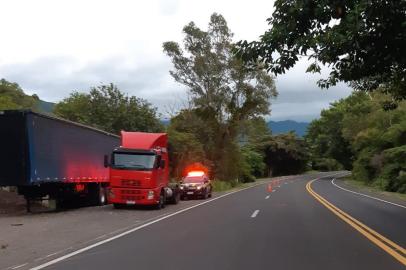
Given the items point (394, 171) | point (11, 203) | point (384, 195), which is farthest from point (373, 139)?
point (11, 203)

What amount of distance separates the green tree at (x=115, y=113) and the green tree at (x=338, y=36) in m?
33.1

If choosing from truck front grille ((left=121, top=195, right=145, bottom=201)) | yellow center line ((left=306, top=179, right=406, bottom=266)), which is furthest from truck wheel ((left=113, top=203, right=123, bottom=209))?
yellow center line ((left=306, top=179, right=406, bottom=266))

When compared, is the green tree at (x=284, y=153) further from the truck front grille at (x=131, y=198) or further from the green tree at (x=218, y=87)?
the truck front grille at (x=131, y=198)

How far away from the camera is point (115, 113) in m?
49.2

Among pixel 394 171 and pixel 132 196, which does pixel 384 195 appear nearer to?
pixel 394 171

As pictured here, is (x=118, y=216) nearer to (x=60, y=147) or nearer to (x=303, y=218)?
(x=60, y=147)

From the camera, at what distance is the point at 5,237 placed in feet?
48.9

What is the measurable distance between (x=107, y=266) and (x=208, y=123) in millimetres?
47702

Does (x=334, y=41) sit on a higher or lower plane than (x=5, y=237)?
higher

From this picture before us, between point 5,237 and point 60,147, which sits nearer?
point 5,237

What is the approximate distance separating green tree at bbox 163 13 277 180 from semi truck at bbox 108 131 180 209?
31.3m

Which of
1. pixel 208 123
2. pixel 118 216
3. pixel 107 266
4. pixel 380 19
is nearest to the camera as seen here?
pixel 107 266

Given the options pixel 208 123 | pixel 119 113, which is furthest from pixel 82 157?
pixel 208 123

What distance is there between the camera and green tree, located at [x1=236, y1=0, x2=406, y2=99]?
1370cm
